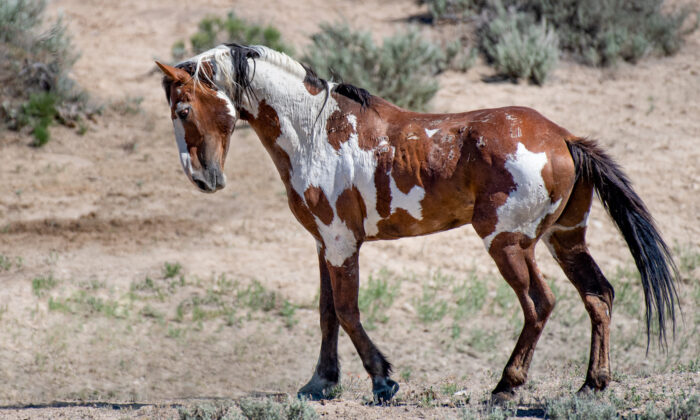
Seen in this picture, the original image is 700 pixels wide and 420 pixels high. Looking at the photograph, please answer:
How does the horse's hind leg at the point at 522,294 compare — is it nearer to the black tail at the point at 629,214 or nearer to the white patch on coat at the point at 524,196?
the white patch on coat at the point at 524,196

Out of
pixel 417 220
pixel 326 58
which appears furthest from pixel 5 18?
pixel 417 220

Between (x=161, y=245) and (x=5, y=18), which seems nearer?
(x=161, y=245)

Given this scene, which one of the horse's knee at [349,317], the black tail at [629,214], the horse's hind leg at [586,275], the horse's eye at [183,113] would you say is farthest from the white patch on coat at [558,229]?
the horse's eye at [183,113]

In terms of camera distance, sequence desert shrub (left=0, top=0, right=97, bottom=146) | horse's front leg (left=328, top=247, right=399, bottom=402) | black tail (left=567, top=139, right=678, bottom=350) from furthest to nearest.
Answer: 1. desert shrub (left=0, top=0, right=97, bottom=146)
2. horse's front leg (left=328, top=247, right=399, bottom=402)
3. black tail (left=567, top=139, right=678, bottom=350)

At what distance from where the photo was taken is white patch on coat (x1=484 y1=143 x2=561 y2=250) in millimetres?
4258

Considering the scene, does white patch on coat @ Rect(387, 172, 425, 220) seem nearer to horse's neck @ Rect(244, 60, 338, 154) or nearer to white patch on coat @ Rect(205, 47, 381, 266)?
white patch on coat @ Rect(205, 47, 381, 266)

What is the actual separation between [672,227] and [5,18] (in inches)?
369

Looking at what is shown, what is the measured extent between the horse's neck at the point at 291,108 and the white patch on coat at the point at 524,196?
122 cm

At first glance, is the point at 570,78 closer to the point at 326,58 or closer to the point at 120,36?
the point at 326,58

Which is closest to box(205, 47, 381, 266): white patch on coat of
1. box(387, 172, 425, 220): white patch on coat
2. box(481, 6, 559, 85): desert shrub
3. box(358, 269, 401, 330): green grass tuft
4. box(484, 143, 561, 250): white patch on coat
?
box(387, 172, 425, 220): white patch on coat

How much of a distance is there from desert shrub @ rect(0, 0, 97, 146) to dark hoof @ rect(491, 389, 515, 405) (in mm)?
7514

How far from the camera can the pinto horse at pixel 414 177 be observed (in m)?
4.33

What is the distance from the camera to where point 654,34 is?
12.3m

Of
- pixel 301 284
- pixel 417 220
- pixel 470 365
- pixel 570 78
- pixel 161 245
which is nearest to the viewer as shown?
pixel 417 220
